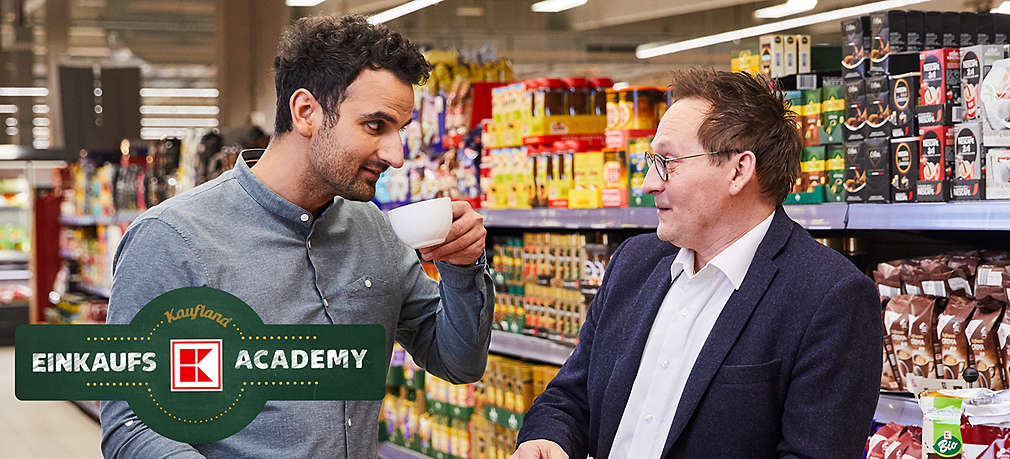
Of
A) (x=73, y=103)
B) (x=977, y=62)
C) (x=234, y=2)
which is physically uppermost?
(x=234, y=2)

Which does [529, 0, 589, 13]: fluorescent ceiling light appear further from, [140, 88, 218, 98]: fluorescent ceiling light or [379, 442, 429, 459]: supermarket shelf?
[140, 88, 218, 98]: fluorescent ceiling light

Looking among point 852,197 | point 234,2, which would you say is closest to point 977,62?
point 852,197

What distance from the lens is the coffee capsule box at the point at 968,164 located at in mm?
2221

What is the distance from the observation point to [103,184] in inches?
317

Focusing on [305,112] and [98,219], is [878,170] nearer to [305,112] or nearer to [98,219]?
[305,112]

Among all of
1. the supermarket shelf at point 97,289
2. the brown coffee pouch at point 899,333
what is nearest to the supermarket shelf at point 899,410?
the brown coffee pouch at point 899,333

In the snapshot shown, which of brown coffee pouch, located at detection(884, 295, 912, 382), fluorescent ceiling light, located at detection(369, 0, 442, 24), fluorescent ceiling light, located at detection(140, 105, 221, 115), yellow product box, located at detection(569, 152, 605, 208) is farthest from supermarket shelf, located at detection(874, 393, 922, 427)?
fluorescent ceiling light, located at detection(140, 105, 221, 115)

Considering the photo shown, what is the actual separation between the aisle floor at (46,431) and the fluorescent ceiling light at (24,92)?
4.14 meters

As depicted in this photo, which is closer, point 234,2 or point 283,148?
point 283,148

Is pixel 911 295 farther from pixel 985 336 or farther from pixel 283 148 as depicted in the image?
pixel 283 148

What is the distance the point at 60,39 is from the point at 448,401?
952 centimetres

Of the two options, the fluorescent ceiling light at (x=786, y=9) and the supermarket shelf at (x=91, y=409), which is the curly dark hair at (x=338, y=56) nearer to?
the fluorescent ceiling light at (x=786, y=9)

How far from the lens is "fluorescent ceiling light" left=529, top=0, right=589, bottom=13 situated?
7.21m

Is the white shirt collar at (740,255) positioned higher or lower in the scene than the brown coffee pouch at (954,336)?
higher
